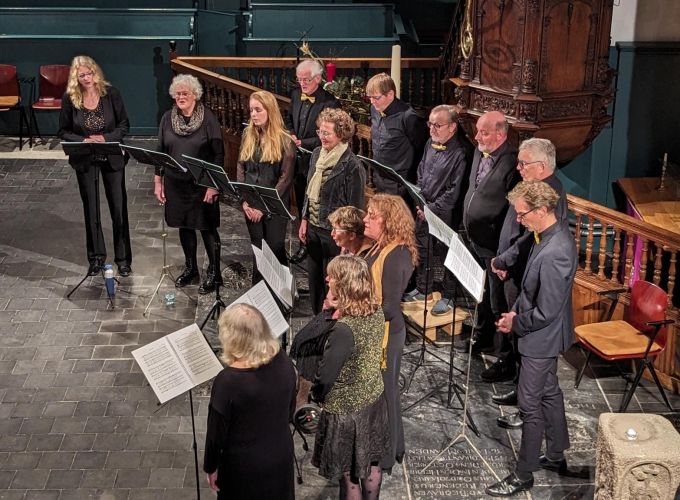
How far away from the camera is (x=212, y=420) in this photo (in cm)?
428

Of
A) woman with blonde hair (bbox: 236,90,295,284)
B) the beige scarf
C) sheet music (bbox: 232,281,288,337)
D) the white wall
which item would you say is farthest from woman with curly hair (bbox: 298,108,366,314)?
the white wall

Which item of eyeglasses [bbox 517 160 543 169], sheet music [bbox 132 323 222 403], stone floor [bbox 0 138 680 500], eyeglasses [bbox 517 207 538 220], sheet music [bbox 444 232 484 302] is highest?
eyeglasses [bbox 517 160 543 169]

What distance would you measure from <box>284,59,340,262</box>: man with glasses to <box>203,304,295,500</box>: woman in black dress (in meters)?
3.63

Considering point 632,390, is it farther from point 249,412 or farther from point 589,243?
point 249,412

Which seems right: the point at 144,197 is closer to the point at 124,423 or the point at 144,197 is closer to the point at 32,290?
the point at 32,290

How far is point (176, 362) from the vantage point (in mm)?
4812

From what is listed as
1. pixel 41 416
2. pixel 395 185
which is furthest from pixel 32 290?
pixel 395 185

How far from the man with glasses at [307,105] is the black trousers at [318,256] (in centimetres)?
100

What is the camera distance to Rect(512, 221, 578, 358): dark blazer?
5.18m

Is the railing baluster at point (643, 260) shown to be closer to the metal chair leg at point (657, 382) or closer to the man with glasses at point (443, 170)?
the metal chair leg at point (657, 382)

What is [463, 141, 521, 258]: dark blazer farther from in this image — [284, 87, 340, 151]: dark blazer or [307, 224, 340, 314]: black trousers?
[284, 87, 340, 151]: dark blazer

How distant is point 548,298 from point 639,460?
0.91 m

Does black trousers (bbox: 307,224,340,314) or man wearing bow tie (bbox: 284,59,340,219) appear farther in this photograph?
man wearing bow tie (bbox: 284,59,340,219)

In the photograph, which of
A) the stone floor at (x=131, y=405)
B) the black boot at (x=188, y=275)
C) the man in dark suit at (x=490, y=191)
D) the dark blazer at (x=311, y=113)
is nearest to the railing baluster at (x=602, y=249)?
the stone floor at (x=131, y=405)
